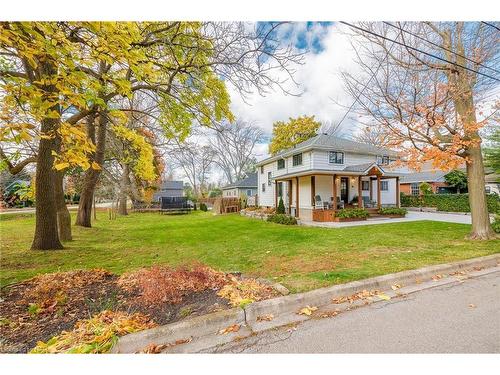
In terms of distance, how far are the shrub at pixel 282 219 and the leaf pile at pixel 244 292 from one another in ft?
31.8

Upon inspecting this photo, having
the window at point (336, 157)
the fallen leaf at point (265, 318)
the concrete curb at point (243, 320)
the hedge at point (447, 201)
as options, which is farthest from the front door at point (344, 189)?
the fallen leaf at point (265, 318)

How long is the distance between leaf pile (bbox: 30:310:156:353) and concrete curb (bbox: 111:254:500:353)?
0.10 m

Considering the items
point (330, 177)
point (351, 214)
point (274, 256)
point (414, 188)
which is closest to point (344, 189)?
point (330, 177)

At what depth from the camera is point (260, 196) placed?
875 inches

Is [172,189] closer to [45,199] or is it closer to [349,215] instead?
[349,215]

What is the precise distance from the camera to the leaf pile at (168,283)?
286 cm

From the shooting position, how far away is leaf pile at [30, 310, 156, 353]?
6.62 ft

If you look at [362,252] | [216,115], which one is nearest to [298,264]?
[362,252]

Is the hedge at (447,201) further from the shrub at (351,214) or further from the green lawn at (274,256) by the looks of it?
the green lawn at (274,256)

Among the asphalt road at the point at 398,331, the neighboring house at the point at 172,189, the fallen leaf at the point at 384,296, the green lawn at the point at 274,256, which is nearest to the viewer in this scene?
the asphalt road at the point at 398,331

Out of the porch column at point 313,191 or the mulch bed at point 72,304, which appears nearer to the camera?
the mulch bed at point 72,304
